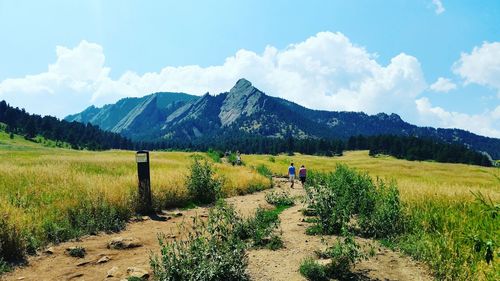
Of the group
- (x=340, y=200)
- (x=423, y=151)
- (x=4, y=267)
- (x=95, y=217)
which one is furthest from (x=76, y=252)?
(x=423, y=151)

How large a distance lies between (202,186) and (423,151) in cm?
13517

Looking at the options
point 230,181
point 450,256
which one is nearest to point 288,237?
point 450,256

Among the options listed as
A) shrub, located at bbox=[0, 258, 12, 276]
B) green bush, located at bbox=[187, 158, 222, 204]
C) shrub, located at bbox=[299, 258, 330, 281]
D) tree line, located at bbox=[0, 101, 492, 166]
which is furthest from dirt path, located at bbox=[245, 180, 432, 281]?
tree line, located at bbox=[0, 101, 492, 166]

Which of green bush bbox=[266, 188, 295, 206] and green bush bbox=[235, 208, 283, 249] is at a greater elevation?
green bush bbox=[235, 208, 283, 249]

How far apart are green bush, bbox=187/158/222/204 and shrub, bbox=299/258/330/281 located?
1079 centimetres

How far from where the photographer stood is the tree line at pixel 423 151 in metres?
136

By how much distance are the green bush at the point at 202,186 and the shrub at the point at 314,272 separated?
10793 millimetres

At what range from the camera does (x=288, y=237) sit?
10961mm

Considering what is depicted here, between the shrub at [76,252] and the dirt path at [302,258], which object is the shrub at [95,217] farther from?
the dirt path at [302,258]

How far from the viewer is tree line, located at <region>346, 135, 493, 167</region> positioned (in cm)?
13588

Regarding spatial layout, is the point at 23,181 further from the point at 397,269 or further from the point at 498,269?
the point at 498,269

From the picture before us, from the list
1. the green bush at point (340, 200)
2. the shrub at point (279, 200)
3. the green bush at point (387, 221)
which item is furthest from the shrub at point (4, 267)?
the shrub at point (279, 200)

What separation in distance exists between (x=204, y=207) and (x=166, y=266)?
34.1 ft

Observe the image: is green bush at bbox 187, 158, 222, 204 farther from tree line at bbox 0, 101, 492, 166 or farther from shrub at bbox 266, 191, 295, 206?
tree line at bbox 0, 101, 492, 166
